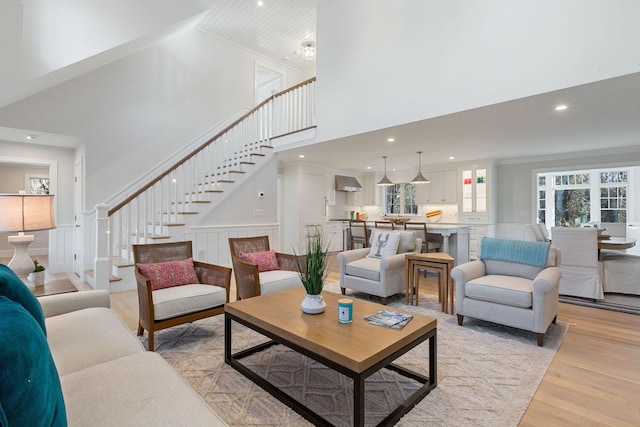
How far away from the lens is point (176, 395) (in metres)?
1.21

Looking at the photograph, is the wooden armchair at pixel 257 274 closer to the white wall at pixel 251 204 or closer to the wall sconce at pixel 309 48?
the white wall at pixel 251 204

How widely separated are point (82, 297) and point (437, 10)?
4682 mm

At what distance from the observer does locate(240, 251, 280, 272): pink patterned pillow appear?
141 inches

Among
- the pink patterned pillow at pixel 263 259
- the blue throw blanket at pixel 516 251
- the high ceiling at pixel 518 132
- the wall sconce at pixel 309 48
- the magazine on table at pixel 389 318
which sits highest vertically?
the wall sconce at pixel 309 48

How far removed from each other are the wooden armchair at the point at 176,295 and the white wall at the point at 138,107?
3.09 m

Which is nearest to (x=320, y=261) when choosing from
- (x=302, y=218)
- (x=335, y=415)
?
(x=335, y=415)

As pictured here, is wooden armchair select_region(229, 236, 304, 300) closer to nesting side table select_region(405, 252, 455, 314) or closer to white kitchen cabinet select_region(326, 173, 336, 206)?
nesting side table select_region(405, 252, 455, 314)

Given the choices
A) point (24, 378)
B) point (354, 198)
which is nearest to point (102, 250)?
point (24, 378)

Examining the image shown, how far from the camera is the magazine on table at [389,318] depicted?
1.97m

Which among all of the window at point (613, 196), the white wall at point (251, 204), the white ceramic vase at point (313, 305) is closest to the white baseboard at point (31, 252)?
the white wall at point (251, 204)

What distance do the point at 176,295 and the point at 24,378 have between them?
2.08 metres

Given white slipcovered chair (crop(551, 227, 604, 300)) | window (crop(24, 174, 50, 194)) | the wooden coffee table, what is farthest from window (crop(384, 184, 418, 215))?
window (crop(24, 174, 50, 194))

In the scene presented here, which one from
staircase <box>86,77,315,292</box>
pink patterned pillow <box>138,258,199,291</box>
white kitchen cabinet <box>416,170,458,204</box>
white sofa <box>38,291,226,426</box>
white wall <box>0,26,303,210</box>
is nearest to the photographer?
white sofa <box>38,291,226,426</box>

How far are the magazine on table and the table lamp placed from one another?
2.54 metres
